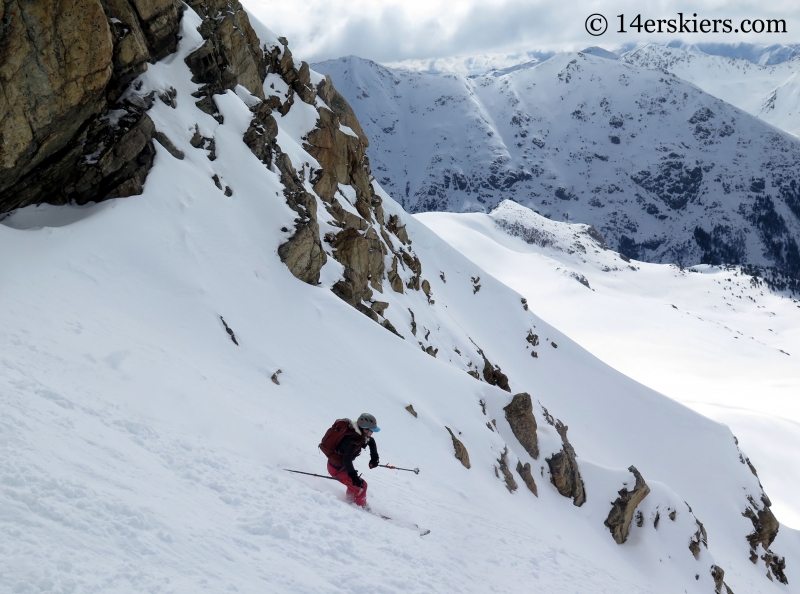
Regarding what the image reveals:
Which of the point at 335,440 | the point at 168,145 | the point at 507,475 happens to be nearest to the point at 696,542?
the point at 507,475

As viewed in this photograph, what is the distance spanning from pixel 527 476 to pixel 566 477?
3100 mm

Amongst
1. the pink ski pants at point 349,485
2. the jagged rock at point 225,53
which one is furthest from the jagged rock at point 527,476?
the jagged rock at point 225,53

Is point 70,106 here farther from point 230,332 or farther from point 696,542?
point 696,542

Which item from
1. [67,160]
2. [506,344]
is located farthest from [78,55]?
[506,344]

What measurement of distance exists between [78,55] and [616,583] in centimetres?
2452

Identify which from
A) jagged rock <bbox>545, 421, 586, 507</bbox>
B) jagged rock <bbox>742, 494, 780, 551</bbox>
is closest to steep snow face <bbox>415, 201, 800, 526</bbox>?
jagged rock <bbox>742, 494, 780, 551</bbox>

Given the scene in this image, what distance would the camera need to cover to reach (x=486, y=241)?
182m

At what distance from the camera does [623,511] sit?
2722cm

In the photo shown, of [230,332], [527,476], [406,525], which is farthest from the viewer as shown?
[527,476]

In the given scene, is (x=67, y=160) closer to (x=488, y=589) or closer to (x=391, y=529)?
(x=391, y=529)

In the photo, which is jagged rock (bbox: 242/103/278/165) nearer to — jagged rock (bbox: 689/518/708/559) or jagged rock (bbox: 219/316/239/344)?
jagged rock (bbox: 219/316/239/344)

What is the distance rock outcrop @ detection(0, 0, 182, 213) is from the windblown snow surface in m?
0.97

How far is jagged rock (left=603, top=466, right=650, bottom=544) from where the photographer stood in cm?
2679

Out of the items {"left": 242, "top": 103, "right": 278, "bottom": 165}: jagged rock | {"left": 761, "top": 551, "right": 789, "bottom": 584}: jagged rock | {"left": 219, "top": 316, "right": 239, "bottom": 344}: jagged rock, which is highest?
{"left": 242, "top": 103, "right": 278, "bottom": 165}: jagged rock
